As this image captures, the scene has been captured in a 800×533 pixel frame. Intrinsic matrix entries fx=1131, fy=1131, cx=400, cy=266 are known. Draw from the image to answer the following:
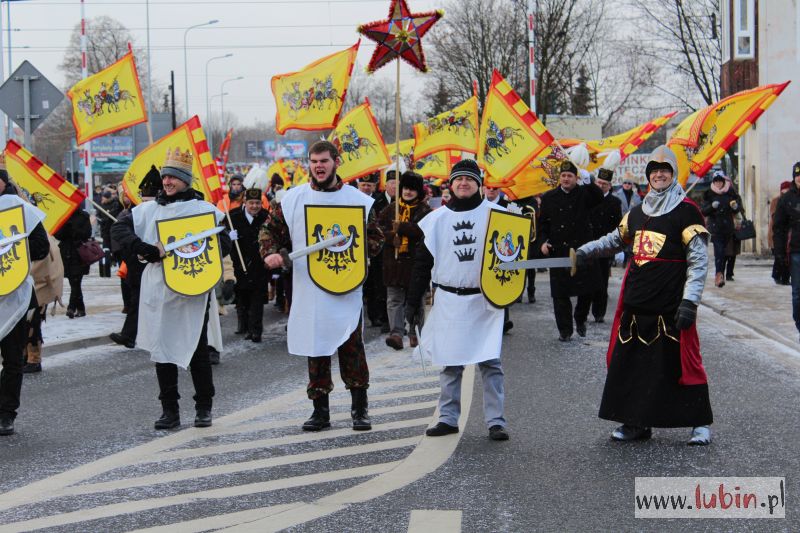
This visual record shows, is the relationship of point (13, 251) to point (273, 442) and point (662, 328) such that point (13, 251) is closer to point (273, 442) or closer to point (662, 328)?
point (273, 442)

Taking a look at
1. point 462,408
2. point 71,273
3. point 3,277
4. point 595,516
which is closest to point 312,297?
point 462,408

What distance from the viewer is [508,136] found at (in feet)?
44.0

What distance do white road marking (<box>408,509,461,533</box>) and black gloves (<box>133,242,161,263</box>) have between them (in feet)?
10.1

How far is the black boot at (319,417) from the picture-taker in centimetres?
765

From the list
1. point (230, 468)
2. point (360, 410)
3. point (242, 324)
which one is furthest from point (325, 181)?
point (242, 324)

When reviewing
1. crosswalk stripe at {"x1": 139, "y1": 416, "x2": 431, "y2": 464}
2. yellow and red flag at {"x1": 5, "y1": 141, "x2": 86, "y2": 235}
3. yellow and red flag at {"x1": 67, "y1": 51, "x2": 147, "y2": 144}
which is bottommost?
crosswalk stripe at {"x1": 139, "y1": 416, "x2": 431, "y2": 464}

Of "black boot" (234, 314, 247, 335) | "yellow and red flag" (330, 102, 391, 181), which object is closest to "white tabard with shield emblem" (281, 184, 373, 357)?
"black boot" (234, 314, 247, 335)

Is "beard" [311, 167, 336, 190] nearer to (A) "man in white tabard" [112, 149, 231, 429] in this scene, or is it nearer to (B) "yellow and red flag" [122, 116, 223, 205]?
(A) "man in white tabard" [112, 149, 231, 429]

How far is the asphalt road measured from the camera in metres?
5.49

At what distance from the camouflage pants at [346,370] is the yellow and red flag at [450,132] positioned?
10.7 metres

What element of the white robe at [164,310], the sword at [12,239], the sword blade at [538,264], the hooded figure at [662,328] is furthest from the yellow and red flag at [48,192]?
the hooded figure at [662,328]

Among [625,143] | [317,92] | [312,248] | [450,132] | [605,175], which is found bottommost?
[312,248]

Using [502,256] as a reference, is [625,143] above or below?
above

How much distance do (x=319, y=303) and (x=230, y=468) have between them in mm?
1486
